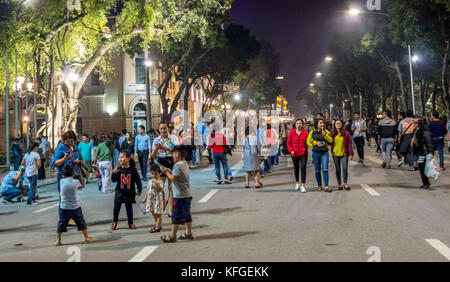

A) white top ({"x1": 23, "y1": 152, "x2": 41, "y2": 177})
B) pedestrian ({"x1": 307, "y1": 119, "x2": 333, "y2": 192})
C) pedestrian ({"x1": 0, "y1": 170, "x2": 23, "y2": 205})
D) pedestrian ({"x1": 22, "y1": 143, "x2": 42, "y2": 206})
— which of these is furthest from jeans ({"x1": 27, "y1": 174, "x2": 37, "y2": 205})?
pedestrian ({"x1": 307, "y1": 119, "x2": 333, "y2": 192})

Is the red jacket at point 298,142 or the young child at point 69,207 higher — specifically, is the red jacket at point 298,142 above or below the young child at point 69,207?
above

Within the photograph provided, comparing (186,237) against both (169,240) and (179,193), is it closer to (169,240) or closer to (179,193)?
(169,240)

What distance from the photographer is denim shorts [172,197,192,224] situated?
752cm

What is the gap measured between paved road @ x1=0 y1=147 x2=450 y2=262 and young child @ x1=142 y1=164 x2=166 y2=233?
0.87 feet

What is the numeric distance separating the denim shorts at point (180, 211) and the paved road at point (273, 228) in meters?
0.36

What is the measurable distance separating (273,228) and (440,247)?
2.53m

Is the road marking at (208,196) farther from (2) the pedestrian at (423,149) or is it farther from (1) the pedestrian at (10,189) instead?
(1) the pedestrian at (10,189)

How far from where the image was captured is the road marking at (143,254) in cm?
647

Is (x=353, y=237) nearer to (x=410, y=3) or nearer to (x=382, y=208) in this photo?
(x=382, y=208)

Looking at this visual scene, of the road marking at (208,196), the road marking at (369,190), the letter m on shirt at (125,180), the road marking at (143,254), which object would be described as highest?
the letter m on shirt at (125,180)

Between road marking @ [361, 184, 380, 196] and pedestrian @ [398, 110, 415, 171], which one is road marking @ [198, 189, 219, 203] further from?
pedestrian @ [398, 110, 415, 171]

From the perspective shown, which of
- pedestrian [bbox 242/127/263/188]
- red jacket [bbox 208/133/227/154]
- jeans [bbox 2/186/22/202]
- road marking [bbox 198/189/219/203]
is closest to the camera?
road marking [bbox 198/189/219/203]

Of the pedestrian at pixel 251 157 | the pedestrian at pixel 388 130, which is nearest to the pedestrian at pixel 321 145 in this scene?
the pedestrian at pixel 251 157
